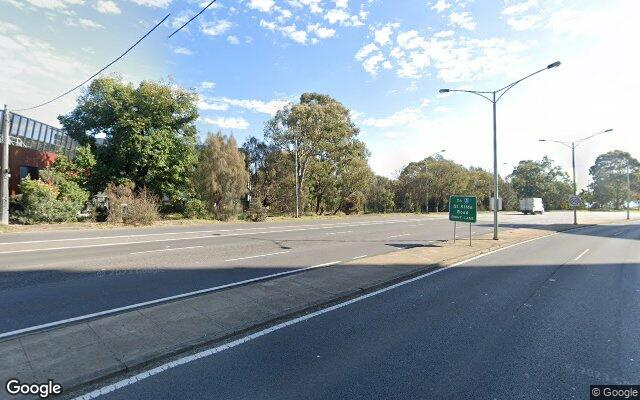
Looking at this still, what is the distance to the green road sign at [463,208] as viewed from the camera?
15.7m

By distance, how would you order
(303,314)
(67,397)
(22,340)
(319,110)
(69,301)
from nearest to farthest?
(67,397)
(22,340)
(303,314)
(69,301)
(319,110)

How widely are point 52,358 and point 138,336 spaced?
38.3 inches

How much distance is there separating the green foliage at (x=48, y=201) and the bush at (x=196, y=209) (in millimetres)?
7980

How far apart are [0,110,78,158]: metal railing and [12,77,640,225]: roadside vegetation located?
17.9ft

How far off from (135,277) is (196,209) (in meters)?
23.6

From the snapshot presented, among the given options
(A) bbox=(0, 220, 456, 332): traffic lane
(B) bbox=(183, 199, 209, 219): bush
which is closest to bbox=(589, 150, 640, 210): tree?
(B) bbox=(183, 199, 209, 219): bush

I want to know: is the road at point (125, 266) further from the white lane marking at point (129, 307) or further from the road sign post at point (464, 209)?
the road sign post at point (464, 209)

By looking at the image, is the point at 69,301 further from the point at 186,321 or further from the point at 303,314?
the point at 303,314

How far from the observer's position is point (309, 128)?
39.9 metres

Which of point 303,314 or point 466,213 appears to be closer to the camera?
point 303,314

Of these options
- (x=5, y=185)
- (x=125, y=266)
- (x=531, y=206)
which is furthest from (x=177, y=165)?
(x=531, y=206)

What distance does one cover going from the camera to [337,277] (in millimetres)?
8750

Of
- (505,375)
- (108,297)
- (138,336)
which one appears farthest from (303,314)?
(108,297)

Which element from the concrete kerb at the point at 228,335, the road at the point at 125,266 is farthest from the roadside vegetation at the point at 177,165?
the concrete kerb at the point at 228,335
